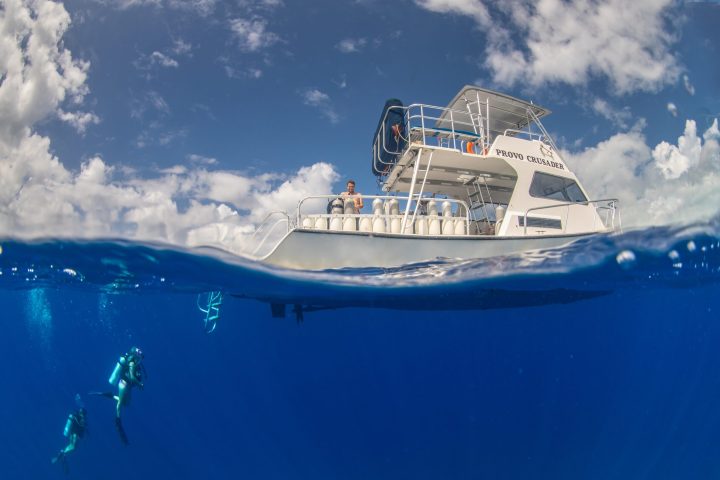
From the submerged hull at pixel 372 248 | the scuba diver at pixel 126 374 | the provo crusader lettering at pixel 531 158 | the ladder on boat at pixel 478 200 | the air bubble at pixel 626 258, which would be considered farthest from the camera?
the scuba diver at pixel 126 374

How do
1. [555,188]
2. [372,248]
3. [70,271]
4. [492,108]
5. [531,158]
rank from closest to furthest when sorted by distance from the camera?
[372,248] → [531,158] → [555,188] → [492,108] → [70,271]

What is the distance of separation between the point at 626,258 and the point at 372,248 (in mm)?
9237

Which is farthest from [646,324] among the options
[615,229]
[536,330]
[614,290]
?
[615,229]

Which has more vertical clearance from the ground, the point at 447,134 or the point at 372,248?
the point at 447,134

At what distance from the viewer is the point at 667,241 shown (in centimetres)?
1137

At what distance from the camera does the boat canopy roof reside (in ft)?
A: 37.6

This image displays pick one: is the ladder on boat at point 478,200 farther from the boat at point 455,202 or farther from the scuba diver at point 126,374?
the scuba diver at point 126,374

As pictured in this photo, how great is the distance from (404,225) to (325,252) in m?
1.89

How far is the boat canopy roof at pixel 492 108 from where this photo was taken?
37.6 feet

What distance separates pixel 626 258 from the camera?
487 inches

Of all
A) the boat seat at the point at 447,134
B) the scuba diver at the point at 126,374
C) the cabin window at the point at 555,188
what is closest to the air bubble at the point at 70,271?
the scuba diver at the point at 126,374

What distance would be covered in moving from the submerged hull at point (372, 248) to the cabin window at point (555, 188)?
204 cm

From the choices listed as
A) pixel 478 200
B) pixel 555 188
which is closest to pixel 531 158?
pixel 555 188

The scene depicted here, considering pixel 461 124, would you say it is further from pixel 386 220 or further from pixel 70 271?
pixel 70 271
